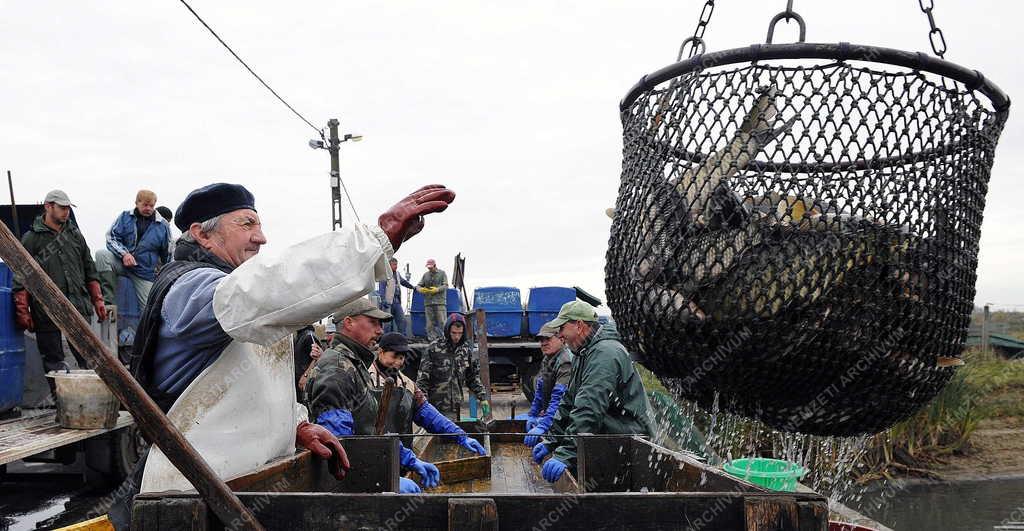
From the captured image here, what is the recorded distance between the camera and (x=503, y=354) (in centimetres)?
1427

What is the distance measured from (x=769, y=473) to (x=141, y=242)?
21.1 feet

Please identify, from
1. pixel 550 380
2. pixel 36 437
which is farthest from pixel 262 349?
pixel 550 380

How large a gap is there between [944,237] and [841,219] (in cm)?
37

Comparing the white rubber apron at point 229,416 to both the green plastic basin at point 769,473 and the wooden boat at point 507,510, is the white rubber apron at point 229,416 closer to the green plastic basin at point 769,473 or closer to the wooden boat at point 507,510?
the wooden boat at point 507,510

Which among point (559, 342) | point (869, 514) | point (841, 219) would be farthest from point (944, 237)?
point (869, 514)

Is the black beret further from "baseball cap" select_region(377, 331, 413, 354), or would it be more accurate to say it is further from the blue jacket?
the blue jacket

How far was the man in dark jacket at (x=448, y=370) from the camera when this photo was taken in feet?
30.8

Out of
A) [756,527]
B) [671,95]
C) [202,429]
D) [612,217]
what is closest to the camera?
[756,527]

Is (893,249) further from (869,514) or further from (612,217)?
(869,514)

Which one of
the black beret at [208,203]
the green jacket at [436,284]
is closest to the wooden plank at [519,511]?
the black beret at [208,203]

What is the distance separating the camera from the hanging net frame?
5.95ft

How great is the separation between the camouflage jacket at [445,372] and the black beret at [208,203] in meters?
6.92

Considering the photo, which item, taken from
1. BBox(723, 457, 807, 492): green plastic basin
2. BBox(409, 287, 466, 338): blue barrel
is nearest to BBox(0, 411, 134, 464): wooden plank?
BBox(723, 457, 807, 492): green plastic basin

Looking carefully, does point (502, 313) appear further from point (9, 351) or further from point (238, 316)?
point (238, 316)
